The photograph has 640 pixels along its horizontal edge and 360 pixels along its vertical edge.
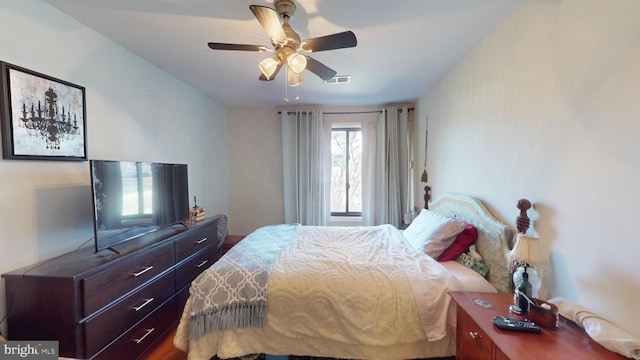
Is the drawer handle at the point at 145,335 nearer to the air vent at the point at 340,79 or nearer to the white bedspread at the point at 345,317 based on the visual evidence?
the white bedspread at the point at 345,317

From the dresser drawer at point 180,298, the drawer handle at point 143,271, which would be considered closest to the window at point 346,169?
the dresser drawer at point 180,298

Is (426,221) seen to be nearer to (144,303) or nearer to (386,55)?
(386,55)

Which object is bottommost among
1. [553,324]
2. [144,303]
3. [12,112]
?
[144,303]

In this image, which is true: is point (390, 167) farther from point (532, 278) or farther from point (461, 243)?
point (532, 278)

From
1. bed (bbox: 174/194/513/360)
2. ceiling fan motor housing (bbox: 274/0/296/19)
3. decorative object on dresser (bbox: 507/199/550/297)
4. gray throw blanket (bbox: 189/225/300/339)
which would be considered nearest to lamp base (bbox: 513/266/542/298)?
decorative object on dresser (bbox: 507/199/550/297)

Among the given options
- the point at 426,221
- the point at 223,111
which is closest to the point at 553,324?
the point at 426,221

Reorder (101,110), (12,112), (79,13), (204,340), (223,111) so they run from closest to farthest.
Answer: (12,112) → (204,340) → (79,13) → (101,110) → (223,111)

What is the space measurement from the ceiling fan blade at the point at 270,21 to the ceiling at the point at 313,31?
308 mm

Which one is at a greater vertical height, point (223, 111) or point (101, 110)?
point (223, 111)

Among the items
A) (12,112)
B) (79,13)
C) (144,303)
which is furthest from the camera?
(144,303)

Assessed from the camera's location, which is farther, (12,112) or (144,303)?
(144,303)

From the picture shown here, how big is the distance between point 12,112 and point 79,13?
0.82 metres

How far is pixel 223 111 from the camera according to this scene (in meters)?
3.93

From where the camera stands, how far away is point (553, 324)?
1088 millimetres
